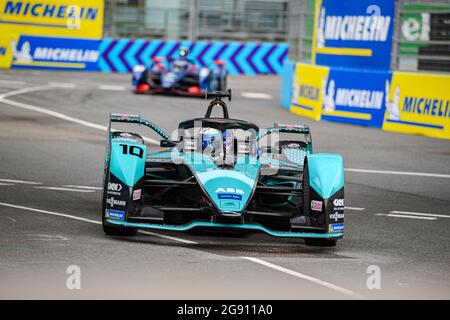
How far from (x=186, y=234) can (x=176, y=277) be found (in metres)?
2.14

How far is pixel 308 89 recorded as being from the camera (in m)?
25.5

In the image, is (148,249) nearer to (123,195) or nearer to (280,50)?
(123,195)

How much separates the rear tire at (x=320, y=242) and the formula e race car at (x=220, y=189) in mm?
12

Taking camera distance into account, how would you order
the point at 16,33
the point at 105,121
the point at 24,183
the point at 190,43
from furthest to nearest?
the point at 190,43, the point at 16,33, the point at 105,121, the point at 24,183

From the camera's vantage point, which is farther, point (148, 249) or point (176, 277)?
point (148, 249)

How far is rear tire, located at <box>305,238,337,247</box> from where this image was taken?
406 inches

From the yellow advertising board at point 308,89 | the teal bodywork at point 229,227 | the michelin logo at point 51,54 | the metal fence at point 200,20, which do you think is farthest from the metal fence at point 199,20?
the teal bodywork at point 229,227

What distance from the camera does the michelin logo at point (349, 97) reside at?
2289cm

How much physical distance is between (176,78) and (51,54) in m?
8.61

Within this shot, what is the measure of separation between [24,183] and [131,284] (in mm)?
5764

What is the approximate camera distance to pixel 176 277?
8625 mm

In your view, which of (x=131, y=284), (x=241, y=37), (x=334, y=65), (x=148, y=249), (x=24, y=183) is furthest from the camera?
(x=241, y=37)

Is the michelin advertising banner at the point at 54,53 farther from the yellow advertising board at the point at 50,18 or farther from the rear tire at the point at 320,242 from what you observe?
the rear tire at the point at 320,242

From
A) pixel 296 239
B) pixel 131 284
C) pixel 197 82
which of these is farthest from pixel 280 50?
pixel 131 284
